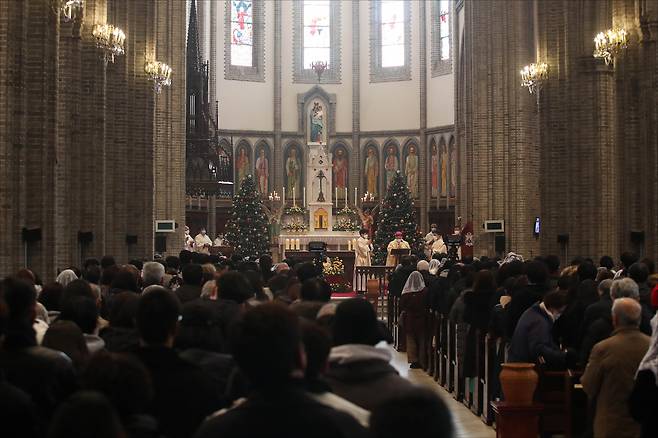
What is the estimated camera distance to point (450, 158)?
4938cm

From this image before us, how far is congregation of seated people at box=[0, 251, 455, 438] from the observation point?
3707 mm

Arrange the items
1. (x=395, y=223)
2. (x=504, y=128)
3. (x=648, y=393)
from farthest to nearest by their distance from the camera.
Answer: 1. (x=395, y=223)
2. (x=504, y=128)
3. (x=648, y=393)

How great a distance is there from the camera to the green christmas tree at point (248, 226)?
135ft

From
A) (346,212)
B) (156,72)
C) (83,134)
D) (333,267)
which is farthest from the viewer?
(346,212)

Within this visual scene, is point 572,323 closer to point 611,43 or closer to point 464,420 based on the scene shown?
point 464,420

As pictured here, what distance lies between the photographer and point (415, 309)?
19.3 m

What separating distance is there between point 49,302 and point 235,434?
6.20m

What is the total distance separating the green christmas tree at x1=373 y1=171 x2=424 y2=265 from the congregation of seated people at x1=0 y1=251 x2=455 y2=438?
1258 inches

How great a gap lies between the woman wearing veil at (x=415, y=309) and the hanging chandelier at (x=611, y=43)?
703cm

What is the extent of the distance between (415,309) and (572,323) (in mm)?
8477

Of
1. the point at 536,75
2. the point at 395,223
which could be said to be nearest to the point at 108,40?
the point at 536,75

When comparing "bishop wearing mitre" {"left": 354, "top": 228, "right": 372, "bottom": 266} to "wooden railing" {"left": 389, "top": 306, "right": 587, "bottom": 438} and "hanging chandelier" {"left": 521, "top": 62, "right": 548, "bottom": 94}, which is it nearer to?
"hanging chandelier" {"left": 521, "top": 62, "right": 548, "bottom": 94}

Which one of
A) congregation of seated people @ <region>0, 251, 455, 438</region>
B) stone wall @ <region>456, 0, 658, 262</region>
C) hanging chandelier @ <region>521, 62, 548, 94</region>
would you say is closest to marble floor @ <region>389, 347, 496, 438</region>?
congregation of seated people @ <region>0, 251, 455, 438</region>

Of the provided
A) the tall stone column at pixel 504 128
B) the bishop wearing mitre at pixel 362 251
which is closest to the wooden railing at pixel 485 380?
the bishop wearing mitre at pixel 362 251
